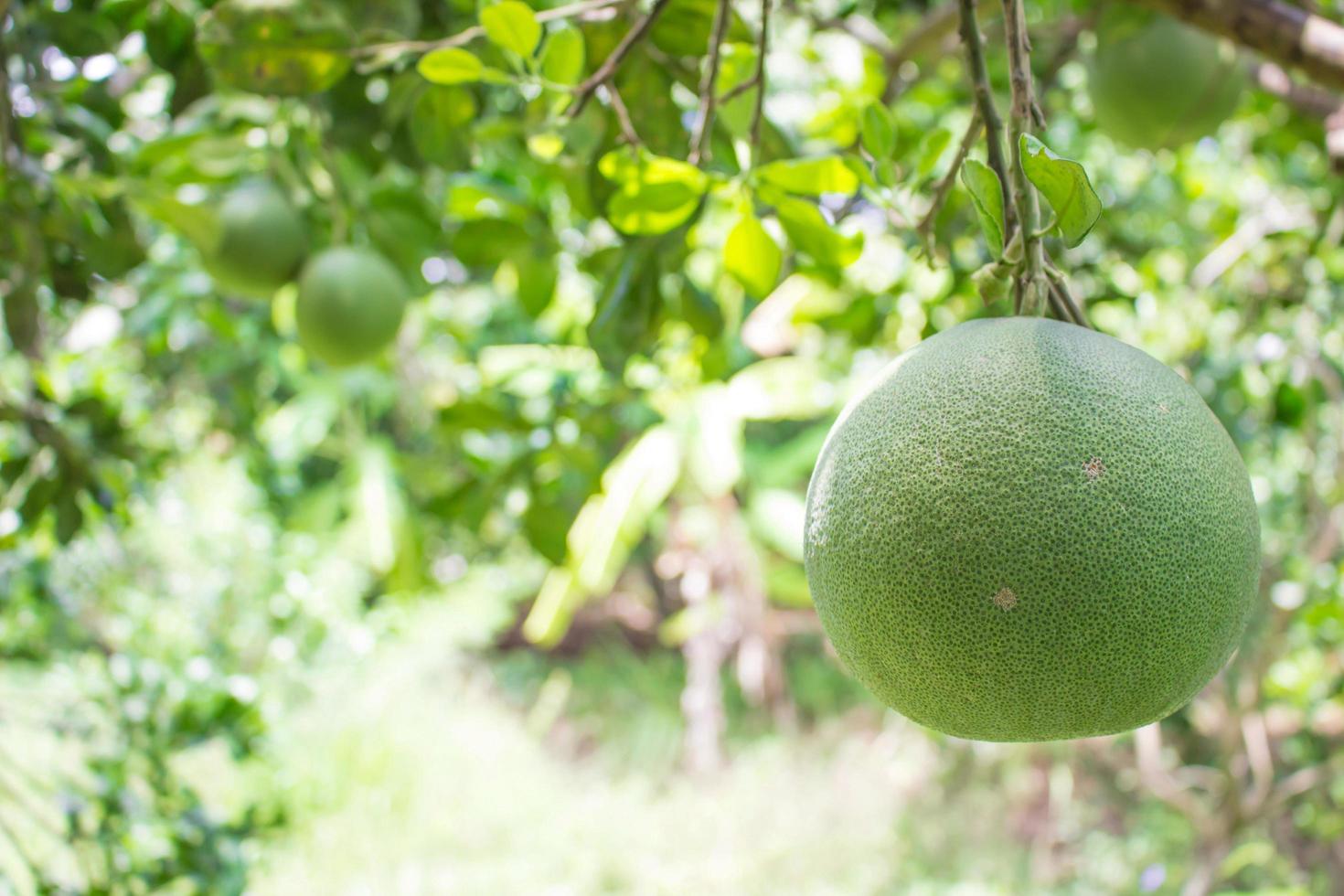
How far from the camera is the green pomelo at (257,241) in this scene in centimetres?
133

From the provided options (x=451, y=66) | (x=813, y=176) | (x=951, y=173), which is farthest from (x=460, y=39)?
(x=951, y=173)

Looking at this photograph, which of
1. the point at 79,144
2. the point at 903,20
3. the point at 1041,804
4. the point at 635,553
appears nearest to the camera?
the point at 79,144

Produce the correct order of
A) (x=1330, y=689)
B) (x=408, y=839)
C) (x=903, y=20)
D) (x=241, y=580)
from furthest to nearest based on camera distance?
(x=408, y=839)
(x=241, y=580)
(x=1330, y=689)
(x=903, y=20)

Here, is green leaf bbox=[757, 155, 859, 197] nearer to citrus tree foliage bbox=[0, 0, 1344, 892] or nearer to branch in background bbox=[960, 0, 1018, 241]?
citrus tree foliage bbox=[0, 0, 1344, 892]

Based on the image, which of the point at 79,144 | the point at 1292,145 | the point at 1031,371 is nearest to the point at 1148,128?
the point at 1292,145

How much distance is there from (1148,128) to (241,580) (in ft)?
11.5

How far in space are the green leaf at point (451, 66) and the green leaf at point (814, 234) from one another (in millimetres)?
→ 248

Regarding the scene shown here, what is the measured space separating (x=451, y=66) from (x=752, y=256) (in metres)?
0.28

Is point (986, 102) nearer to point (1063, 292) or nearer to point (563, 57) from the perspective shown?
point (1063, 292)

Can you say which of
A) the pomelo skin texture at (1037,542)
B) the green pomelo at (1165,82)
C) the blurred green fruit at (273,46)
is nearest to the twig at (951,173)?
the pomelo skin texture at (1037,542)

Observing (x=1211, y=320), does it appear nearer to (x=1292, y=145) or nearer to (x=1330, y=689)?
(x=1292, y=145)

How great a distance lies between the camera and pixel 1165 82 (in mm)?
1243

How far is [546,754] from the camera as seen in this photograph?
604 cm

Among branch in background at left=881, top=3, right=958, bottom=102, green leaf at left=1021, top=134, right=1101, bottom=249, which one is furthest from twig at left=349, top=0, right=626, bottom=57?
branch in background at left=881, top=3, right=958, bottom=102
